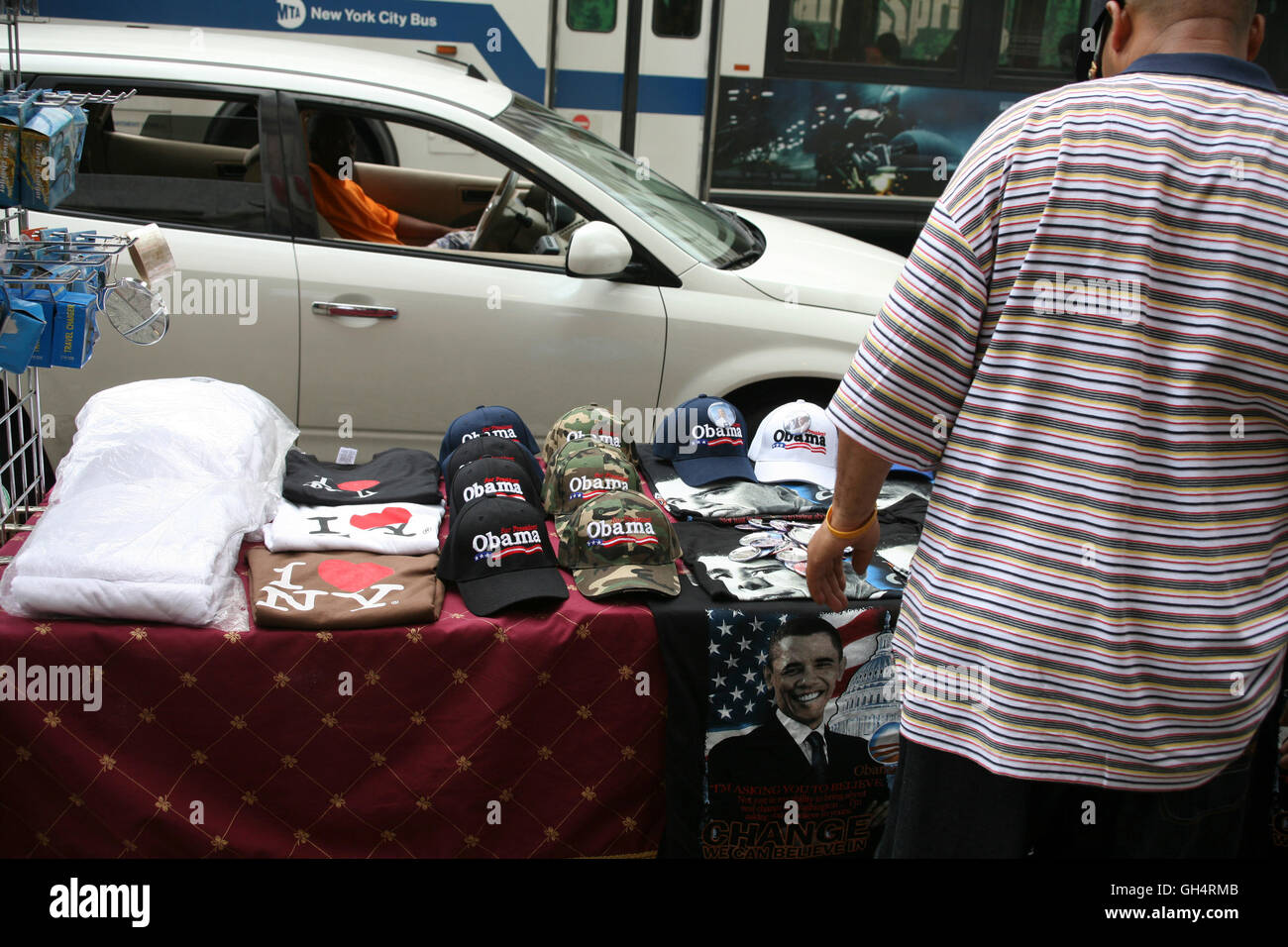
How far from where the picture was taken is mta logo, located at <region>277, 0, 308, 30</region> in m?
6.74

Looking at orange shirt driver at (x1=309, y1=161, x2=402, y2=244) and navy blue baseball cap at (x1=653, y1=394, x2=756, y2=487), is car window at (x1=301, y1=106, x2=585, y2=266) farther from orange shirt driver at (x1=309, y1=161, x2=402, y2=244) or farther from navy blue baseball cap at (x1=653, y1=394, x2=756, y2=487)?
navy blue baseball cap at (x1=653, y1=394, x2=756, y2=487)

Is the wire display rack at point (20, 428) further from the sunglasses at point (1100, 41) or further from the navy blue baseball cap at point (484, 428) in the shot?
the sunglasses at point (1100, 41)

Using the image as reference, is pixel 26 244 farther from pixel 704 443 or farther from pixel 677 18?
pixel 677 18

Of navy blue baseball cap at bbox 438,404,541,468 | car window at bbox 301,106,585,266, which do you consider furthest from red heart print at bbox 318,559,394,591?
car window at bbox 301,106,585,266

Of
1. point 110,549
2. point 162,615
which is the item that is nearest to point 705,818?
point 162,615

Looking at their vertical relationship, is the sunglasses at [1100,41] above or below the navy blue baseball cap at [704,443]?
above

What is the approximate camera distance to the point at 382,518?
2711 millimetres

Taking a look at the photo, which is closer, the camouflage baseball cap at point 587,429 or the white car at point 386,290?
the camouflage baseball cap at point 587,429

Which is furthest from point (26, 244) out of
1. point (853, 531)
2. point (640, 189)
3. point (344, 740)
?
point (640, 189)

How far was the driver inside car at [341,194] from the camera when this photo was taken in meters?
4.39

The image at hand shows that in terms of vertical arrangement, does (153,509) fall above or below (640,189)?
below

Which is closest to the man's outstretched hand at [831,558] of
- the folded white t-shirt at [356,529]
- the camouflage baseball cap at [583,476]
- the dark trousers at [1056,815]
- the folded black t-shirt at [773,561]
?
the dark trousers at [1056,815]

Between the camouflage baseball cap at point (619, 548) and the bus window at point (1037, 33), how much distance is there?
6.35 metres

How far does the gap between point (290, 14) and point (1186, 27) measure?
6290 millimetres
